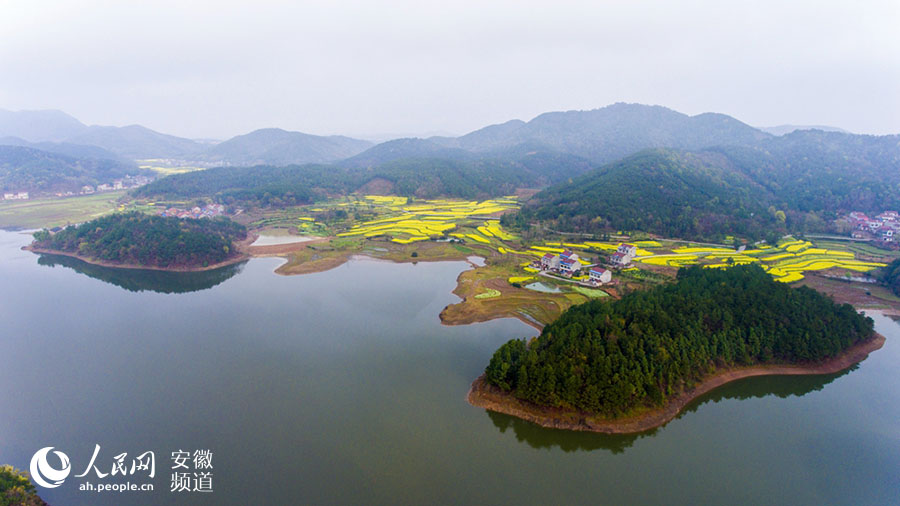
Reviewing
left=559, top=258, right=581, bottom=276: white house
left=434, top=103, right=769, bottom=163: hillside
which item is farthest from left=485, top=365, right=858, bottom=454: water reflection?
left=434, top=103, right=769, bottom=163: hillside

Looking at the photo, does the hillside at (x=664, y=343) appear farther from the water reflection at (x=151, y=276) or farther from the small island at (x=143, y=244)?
the small island at (x=143, y=244)

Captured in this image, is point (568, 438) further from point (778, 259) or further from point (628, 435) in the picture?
point (778, 259)

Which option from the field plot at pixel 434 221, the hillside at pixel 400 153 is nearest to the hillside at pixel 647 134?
the hillside at pixel 400 153

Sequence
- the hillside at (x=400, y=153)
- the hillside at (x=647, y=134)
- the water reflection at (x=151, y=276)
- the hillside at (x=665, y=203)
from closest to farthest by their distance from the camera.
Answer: the water reflection at (x=151, y=276)
the hillside at (x=665, y=203)
the hillside at (x=647, y=134)
the hillside at (x=400, y=153)

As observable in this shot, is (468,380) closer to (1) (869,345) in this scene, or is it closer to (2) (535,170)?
(1) (869,345)

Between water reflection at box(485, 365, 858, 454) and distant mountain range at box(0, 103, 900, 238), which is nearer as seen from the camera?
water reflection at box(485, 365, 858, 454)

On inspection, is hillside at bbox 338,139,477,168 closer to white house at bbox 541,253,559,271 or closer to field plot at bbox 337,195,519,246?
field plot at bbox 337,195,519,246
